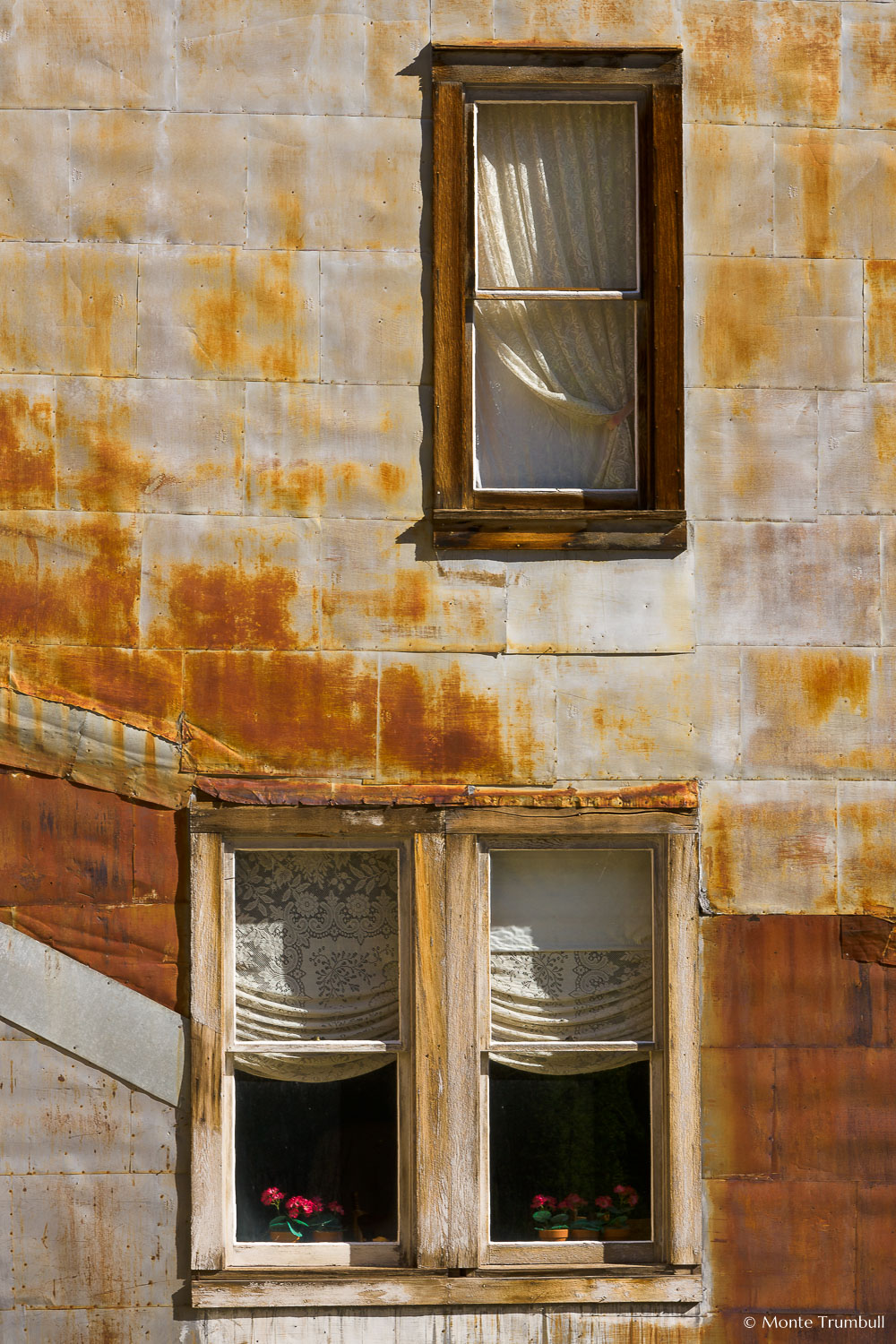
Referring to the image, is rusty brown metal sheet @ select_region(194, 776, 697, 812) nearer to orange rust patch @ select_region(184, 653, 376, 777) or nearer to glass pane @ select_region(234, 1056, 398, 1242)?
orange rust patch @ select_region(184, 653, 376, 777)

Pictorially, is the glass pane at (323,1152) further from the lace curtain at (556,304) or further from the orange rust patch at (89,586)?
the lace curtain at (556,304)

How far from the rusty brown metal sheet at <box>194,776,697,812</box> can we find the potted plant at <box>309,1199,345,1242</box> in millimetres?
1882

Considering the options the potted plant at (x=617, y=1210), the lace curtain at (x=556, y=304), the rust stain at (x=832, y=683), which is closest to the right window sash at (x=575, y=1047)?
the potted plant at (x=617, y=1210)

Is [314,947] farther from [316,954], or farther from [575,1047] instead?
[575,1047]

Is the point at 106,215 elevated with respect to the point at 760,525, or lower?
elevated

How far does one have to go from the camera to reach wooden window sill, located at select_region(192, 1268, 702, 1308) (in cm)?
556

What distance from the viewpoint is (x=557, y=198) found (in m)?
6.01

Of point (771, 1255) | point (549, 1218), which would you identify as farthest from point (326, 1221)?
point (771, 1255)

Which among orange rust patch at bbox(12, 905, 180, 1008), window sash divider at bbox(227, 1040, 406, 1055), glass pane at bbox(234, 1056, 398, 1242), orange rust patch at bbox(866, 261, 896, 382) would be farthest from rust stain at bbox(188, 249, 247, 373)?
glass pane at bbox(234, 1056, 398, 1242)

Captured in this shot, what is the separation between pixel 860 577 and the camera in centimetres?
590

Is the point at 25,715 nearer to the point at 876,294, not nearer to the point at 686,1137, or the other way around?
the point at 686,1137

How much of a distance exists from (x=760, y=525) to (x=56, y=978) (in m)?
3.91

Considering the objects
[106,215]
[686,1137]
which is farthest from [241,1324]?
[106,215]

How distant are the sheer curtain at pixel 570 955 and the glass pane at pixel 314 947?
0.53 metres
